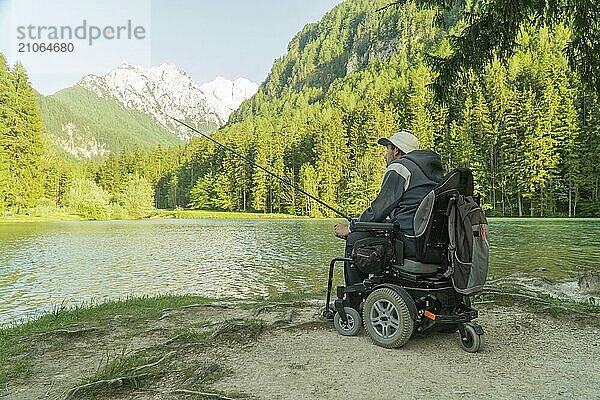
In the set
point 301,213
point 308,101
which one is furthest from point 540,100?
point 308,101

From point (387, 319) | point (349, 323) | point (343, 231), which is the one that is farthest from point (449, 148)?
point (387, 319)

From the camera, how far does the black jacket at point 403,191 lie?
5113 millimetres

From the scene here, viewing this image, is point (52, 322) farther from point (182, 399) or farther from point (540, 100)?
point (540, 100)

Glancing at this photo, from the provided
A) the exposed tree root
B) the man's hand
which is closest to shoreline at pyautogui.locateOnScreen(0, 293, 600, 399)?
the exposed tree root

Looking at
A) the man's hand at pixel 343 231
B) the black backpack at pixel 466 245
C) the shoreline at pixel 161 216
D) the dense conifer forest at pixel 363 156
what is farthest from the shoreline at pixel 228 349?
the shoreline at pixel 161 216

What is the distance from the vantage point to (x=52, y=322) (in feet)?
26.1

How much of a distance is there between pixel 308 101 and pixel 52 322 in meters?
168

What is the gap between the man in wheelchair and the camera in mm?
4906

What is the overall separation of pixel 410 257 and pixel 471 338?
37.8 inches

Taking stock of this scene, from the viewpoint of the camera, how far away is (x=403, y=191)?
5.13 meters

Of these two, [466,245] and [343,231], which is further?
[343,231]

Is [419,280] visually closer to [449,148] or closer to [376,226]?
[376,226]

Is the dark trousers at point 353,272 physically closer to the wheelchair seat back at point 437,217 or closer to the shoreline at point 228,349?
the shoreline at point 228,349

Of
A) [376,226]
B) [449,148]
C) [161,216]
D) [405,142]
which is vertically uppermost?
[449,148]
